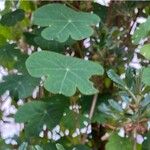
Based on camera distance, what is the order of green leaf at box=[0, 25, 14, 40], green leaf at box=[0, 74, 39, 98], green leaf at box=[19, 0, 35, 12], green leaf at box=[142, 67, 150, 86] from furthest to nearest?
green leaf at box=[0, 25, 14, 40] < green leaf at box=[19, 0, 35, 12] < green leaf at box=[0, 74, 39, 98] < green leaf at box=[142, 67, 150, 86]

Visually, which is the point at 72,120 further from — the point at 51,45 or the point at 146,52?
the point at 146,52

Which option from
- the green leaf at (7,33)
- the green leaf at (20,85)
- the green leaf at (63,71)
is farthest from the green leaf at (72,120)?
the green leaf at (7,33)

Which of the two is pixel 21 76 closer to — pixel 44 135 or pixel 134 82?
pixel 44 135

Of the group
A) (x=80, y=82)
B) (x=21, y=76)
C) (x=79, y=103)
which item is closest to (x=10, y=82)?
(x=21, y=76)

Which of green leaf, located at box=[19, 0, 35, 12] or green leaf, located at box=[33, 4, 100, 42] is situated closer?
green leaf, located at box=[33, 4, 100, 42]

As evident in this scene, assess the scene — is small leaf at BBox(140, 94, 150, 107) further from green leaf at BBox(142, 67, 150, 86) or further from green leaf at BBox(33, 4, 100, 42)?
green leaf at BBox(33, 4, 100, 42)

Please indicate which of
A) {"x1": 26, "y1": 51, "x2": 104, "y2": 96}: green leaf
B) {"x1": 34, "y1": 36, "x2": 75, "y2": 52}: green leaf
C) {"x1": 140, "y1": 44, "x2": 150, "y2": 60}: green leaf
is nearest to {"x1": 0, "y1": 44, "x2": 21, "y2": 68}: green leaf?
{"x1": 34, "y1": 36, "x2": 75, "y2": 52}: green leaf

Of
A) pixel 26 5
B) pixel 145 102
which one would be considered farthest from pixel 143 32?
pixel 26 5
